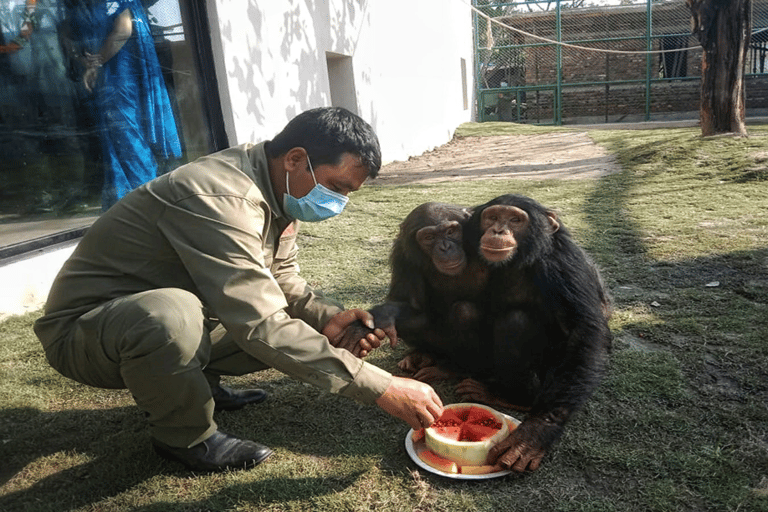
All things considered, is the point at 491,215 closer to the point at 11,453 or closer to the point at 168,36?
the point at 11,453

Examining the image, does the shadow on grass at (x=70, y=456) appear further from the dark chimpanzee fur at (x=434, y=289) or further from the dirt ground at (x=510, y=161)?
the dirt ground at (x=510, y=161)

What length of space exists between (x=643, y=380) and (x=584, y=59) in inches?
753

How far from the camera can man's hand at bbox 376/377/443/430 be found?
1973mm

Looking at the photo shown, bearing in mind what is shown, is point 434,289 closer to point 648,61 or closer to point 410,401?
point 410,401

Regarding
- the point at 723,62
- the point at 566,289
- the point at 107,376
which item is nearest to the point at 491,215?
the point at 566,289

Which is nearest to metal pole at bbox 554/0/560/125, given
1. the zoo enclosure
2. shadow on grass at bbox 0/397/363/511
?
the zoo enclosure

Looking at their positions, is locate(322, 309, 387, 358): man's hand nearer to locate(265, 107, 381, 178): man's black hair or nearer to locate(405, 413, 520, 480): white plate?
locate(405, 413, 520, 480): white plate

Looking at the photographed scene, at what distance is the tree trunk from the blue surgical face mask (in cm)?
Answer: 888

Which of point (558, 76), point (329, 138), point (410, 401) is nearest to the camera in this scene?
point (410, 401)

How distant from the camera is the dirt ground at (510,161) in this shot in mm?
9234

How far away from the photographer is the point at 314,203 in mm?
2393

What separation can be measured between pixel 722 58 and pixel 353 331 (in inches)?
351

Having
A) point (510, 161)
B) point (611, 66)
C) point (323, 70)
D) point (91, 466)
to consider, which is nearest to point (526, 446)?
point (91, 466)

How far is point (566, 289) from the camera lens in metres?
2.67
